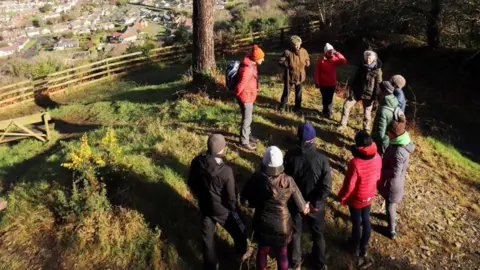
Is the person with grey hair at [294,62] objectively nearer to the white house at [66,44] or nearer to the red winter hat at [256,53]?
the red winter hat at [256,53]

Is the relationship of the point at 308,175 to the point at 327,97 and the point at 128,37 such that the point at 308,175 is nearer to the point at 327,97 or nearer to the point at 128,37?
the point at 327,97

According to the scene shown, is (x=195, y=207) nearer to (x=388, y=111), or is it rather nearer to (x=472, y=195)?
(x=388, y=111)

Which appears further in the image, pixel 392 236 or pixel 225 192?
pixel 392 236

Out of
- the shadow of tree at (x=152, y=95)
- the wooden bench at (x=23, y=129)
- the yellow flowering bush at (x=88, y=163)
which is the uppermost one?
the yellow flowering bush at (x=88, y=163)

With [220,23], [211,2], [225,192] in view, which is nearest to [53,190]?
[225,192]

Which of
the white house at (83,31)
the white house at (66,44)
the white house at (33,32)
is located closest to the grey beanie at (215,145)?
the white house at (66,44)

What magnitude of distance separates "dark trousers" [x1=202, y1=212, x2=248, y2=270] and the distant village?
67.5 ft

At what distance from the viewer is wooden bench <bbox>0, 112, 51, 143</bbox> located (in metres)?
10.0

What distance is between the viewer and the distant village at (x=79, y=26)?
29564 mm

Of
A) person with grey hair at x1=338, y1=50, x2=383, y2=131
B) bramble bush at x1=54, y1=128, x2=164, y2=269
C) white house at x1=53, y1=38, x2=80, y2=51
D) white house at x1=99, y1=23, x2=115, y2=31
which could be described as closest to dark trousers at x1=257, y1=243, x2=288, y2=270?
bramble bush at x1=54, y1=128, x2=164, y2=269

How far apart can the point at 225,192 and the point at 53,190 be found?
2909mm

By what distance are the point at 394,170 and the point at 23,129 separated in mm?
9310

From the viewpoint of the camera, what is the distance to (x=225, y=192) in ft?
14.0

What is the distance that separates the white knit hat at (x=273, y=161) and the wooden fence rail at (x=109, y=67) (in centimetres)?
1545
